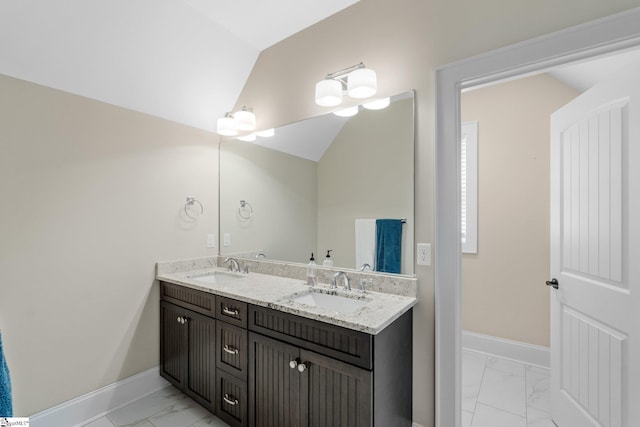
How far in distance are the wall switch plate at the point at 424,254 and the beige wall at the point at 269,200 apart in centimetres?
80

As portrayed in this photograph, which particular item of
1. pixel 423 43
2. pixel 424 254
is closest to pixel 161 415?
pixel 424 254

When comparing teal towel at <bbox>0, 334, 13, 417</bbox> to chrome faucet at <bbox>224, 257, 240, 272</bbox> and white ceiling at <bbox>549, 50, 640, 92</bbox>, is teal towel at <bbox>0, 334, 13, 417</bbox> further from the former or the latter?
white ceiling at <bbox>549, 50, 640, 92</bbox>

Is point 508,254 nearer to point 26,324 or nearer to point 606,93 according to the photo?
point 606,93

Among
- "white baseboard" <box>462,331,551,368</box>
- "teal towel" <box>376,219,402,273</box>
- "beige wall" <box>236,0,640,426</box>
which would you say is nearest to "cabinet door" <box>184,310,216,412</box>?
"teal towel" <box>376,219,402,273</box>

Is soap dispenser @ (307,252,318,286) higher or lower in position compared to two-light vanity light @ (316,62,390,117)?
lower

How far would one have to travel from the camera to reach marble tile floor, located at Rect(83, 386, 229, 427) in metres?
1.95

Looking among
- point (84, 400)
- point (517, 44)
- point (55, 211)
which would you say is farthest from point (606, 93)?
A: point (84, 400)

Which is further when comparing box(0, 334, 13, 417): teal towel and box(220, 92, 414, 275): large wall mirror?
box(220, 92, 414, 275): large wall mirror

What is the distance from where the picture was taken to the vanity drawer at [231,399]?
1750 mm

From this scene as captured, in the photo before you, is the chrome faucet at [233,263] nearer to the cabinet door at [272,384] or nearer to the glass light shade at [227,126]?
the cabinet door at [272,384]

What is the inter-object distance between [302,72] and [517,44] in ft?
4.66

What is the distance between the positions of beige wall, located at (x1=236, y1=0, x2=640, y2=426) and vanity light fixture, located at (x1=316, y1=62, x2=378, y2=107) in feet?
0.33

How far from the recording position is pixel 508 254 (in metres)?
2.71

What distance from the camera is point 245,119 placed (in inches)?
97.5
